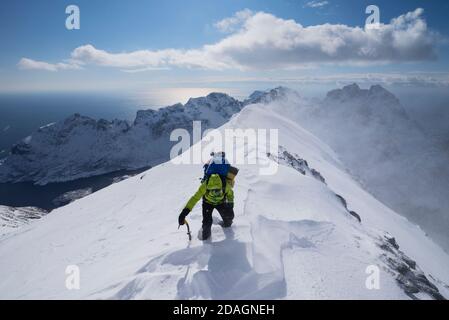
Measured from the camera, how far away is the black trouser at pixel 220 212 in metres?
9.59

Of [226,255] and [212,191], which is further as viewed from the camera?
[212,191]

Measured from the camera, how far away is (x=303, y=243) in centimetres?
1099

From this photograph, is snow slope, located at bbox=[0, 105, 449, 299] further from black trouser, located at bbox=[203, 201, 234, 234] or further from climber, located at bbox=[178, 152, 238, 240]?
climber, located at bbox=[178, 152, 238, 240]

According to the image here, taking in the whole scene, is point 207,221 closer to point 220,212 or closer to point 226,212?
point 220,212

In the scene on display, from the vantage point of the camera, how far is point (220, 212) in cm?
1002

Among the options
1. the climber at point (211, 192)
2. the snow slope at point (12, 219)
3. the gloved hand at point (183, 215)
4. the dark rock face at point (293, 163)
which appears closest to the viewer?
the gloved hand at point (183, 215)

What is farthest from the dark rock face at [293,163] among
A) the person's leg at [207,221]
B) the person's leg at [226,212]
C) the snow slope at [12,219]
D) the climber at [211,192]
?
the snow slope at [12,219]

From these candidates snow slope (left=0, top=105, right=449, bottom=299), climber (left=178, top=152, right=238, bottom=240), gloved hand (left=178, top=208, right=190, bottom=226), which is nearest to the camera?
snow slope (left=0, top=105, right=449, bottom=299)

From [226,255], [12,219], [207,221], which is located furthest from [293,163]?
[12,219]

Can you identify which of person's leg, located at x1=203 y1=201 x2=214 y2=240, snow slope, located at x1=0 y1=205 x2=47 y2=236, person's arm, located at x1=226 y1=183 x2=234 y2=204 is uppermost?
person's arm, located at x1=226 y1=183 x2=234 y2=204

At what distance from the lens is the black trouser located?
31.5ft

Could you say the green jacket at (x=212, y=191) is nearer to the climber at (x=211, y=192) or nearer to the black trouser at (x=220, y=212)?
the climber at (x=211, y=192)

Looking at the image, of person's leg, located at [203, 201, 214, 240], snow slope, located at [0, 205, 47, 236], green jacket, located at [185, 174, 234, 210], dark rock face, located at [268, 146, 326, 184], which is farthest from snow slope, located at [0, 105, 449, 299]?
snow slope, located at [0, 205, 47, 236]

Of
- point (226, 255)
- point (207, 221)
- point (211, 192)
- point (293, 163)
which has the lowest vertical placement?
point (293, 163)
